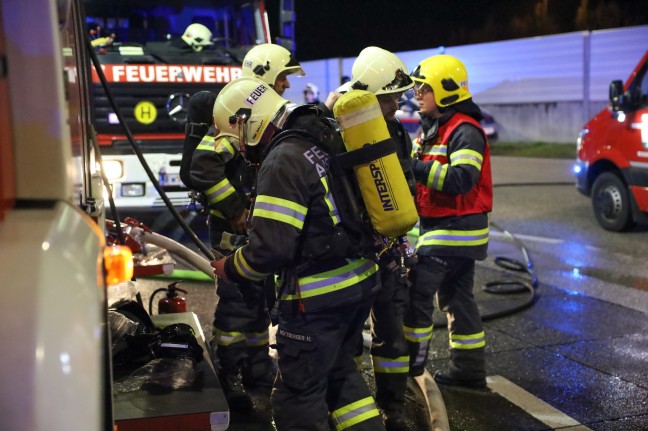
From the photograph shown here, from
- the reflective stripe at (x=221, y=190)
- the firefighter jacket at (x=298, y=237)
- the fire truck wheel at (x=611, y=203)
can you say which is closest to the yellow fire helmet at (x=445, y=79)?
the reflective stripe at (x=221, y=190)

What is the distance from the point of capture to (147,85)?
8531 mm

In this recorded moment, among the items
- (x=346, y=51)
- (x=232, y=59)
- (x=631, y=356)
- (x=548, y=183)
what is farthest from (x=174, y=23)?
(x=346, y=51)

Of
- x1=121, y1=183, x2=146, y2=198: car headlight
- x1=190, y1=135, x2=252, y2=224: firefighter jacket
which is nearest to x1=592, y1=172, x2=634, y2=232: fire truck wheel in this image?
x1=121, y1=183, x2=146, y2=198: car headlight

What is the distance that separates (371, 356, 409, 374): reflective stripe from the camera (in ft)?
13.7

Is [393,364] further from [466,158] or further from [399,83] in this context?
[399,83]

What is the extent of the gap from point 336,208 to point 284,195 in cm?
26

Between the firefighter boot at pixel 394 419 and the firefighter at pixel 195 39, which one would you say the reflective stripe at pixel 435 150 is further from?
the firefighter at pixel 195 39

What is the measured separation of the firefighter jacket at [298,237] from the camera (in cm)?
310

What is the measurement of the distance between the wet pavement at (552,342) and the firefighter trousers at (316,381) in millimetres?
1055

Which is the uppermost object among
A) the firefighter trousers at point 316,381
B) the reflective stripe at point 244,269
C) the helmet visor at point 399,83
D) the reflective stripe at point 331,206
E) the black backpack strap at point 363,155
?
the helmet visor at point 399,83

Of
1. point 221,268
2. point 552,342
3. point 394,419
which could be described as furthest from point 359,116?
point 552,342

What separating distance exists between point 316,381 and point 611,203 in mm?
7720

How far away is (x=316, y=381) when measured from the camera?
10.7 ft

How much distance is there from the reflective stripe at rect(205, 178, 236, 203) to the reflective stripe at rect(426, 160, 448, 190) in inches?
43.5
